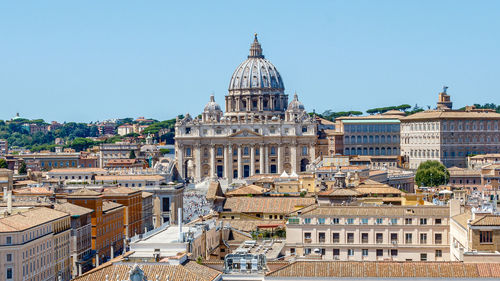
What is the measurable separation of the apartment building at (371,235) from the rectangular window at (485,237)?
670 centimetres

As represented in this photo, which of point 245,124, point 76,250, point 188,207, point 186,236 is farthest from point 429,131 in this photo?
point 186,236

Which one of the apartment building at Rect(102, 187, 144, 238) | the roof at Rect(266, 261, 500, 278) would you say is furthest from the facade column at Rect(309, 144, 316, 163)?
the roof at Rect(266, 261, 500, 278)

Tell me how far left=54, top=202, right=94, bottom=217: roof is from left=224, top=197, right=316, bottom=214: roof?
9.05 m

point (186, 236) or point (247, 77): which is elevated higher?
point (247, 77)

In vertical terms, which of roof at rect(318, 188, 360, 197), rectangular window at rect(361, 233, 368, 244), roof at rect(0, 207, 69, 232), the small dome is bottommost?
rectangular window at rect(361, 233, 368, 244)

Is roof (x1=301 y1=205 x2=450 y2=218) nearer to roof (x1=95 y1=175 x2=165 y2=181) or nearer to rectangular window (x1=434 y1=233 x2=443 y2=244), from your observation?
rectangular window (x1=434 y1=233 x2=443 y2=244)

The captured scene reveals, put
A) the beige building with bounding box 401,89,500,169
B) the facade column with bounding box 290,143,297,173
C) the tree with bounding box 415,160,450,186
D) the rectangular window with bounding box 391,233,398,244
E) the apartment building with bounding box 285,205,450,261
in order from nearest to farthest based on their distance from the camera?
the apartment building with bounding box 285,205,450,261 < the rectangular window with bounding box 391,233,398,244 < the tree with bounding box 415,160,450,186 < the beige building with bounding box 401,89,500,169 < the facade column with bounding box 290,143,297,173

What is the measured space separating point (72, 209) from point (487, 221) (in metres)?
34.2

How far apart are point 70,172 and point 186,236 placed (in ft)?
272

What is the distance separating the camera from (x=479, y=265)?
A: 38.4m

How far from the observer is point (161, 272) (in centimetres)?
3947

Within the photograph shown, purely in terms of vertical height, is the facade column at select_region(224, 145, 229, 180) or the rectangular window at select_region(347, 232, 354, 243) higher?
the facade column at select_region(224, 145, 229, 180)

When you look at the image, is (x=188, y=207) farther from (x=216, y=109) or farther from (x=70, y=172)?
(x=216, y=109)

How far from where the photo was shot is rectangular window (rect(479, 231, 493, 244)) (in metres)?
43.9
